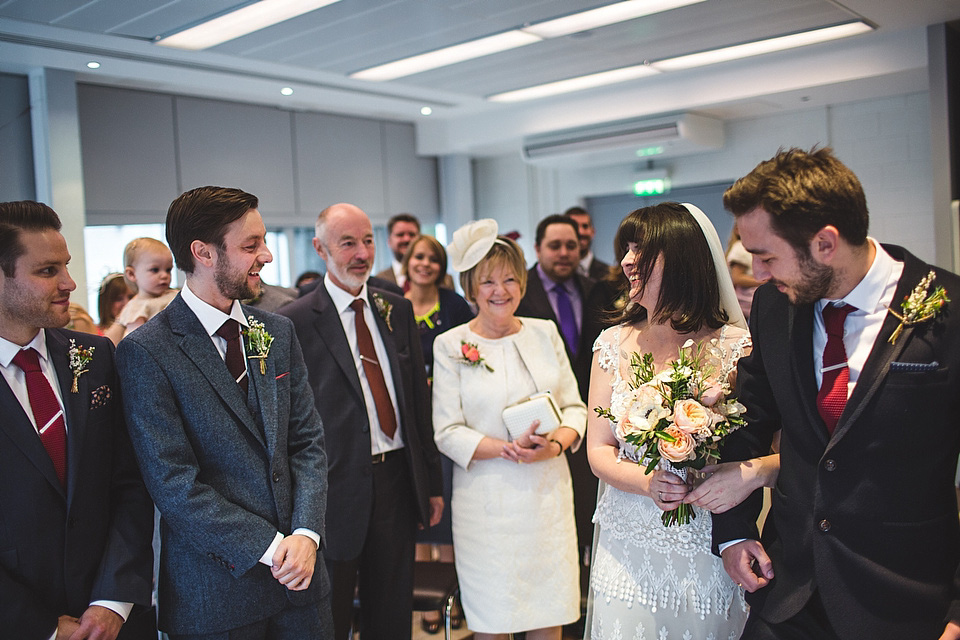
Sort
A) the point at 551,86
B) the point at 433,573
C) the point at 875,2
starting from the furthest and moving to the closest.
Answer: the point at 551,86, the point at 875,2, the point at 433,573

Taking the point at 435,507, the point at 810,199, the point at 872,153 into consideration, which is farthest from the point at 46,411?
the point at 872,153

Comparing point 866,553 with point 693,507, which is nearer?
point 866,553

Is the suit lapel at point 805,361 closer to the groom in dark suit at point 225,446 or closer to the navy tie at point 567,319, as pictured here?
the groom in dark suit at point 225,446

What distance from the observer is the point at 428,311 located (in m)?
4.86

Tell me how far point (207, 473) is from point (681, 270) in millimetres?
1451

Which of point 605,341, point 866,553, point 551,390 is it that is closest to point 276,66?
point 551,390

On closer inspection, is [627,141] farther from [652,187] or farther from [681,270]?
[681,270]

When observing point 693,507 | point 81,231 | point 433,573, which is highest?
point 81,231

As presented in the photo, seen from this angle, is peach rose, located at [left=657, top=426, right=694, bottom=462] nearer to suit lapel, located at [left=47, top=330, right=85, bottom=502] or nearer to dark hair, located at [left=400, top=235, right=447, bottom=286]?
suit lapel, located at [left=47, top=330, right=85, bottom=502]

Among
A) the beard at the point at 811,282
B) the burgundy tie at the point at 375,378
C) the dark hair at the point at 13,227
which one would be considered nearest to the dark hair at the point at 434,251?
the burgundy tie at the point at 375,378

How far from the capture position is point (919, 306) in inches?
67.6

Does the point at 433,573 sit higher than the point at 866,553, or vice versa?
Answer: the point at 866,553

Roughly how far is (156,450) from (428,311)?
284 centimetres

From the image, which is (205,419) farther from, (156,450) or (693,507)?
(693,507)
